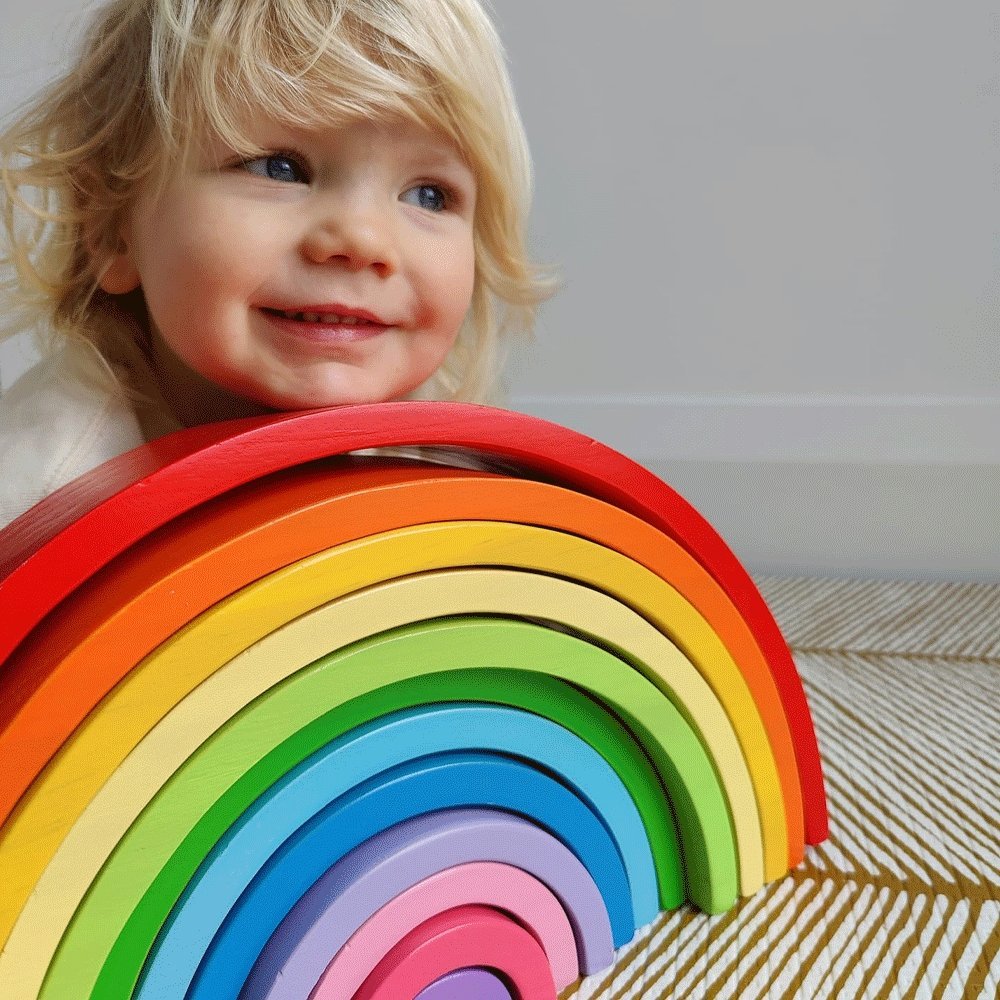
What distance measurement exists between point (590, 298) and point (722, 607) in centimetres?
106

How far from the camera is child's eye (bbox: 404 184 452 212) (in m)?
0.66

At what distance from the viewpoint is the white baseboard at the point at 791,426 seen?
58.2 inches

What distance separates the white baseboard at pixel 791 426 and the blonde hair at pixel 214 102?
2.67 feet

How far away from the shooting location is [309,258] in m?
0.61

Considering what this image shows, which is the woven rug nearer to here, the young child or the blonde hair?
the young child

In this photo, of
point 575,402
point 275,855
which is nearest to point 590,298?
point 575,402

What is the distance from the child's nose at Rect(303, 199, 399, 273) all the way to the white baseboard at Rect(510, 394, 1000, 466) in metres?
1.04

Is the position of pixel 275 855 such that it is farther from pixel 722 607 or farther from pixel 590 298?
pixel 590 298

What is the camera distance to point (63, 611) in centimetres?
43

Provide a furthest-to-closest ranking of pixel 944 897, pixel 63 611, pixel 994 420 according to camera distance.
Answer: pixel 994 420 → pixel 944 897 → pixel 63 611

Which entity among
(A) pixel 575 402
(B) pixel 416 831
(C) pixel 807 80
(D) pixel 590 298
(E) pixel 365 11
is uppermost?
(C) pixel 807 80

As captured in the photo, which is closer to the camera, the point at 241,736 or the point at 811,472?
the point at 241,736

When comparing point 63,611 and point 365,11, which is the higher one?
point 365,11

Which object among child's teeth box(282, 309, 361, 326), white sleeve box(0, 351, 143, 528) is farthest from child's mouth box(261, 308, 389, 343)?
white sleeve box(0, 351, 143, 528)
